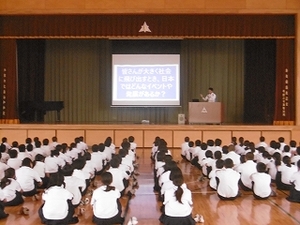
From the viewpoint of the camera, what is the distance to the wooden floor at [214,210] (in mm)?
5941

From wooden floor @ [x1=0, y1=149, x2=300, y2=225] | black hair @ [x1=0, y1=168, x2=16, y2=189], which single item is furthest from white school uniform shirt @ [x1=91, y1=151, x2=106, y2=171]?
black hair @ [x1=0, y1=168, x2=16, y2=189]

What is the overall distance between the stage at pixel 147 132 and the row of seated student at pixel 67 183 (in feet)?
11.2

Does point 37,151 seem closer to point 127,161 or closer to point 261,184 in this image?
point 127,161

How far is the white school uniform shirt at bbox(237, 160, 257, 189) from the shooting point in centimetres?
736

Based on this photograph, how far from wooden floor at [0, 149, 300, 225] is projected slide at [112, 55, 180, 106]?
7.54 meters

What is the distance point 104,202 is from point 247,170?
2683 mm

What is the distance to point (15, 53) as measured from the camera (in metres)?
13.6

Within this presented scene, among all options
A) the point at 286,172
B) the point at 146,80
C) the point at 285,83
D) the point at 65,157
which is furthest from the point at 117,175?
the point at 146,80

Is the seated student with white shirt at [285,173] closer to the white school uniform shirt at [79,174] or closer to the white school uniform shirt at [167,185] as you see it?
the white school uniform shirt at [167,185]

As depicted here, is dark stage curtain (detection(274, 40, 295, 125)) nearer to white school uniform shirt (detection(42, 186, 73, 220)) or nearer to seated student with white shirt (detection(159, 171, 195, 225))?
seated student with white shirt (detection(159, 171, 195, 225))

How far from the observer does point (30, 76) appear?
16.3m

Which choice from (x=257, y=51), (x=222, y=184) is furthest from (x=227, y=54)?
(x=222, y=184)
